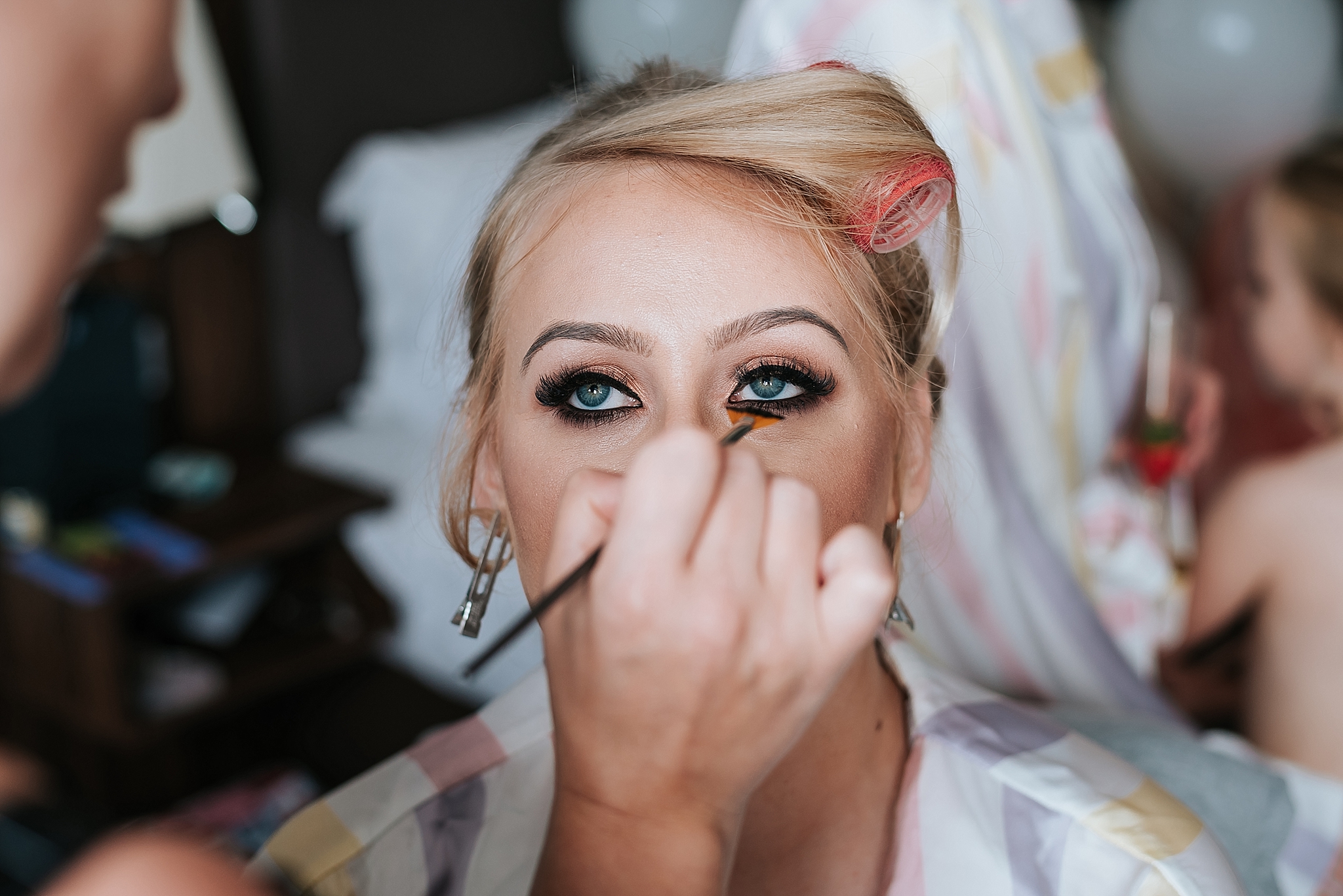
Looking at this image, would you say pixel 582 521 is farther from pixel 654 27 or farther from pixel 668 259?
pixel 654 27

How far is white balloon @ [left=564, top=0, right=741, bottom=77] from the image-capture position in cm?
130

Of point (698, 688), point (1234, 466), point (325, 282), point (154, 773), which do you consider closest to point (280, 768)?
point (154, 773)

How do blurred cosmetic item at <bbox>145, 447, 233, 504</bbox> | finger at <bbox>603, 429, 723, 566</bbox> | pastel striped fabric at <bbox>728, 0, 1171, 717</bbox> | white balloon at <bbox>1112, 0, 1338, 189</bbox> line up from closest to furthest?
finger at <bbox>603, 429, 723, 566</bbox>
pastel striped fabric at <bbox>728, 0, 1171, 717</bbox>
blurred cosmetic item at <bbox>145, 447, 233, 504</bbox>
white balloon at <bbox>1112, 0, 1338, 189</bbox>

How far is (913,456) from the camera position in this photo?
2.13 feet

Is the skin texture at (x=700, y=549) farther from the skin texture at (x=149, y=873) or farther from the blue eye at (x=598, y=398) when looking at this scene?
the skin texture at (x=149, y=873)

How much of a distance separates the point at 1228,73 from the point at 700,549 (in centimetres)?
187

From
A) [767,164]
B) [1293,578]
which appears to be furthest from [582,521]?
[1293,578]

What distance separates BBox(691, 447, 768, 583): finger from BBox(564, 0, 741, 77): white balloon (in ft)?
3.10

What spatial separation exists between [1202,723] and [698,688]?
0.98 m

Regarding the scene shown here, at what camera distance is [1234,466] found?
1.53 meters

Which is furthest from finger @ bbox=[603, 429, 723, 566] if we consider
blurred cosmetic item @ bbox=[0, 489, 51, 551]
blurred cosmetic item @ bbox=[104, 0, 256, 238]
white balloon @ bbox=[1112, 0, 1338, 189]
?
white balloon @ bbox=[1112, 0, 1338, 189]

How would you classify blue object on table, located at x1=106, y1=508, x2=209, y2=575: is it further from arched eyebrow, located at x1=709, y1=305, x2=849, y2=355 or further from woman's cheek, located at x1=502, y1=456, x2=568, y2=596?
arched eyebrow, located at x1=709, y1=305, x2=849, y2=355

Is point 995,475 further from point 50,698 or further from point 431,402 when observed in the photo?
point 50,698

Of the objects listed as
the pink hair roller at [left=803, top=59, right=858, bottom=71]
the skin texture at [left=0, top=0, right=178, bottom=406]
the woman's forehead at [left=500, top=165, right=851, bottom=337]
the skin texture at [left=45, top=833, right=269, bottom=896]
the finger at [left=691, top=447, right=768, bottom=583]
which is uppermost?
the skin texture at [left=0, top=0, right=178, bottom=406]
